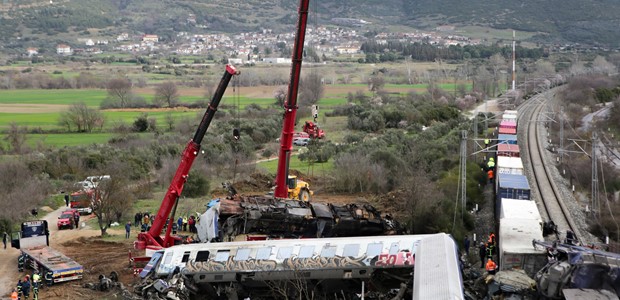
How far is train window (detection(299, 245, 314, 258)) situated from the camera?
2477 centimetres

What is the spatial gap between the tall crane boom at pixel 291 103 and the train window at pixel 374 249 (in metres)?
10.4

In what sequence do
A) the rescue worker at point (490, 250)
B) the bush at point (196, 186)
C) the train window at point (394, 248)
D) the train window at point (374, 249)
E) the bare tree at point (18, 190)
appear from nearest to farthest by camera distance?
the train window at point (394, 248), the train window at point (374, 249), the rescue worker at point (490, 250), the bare tree at point (18, 190), the bush at point (196, 186)

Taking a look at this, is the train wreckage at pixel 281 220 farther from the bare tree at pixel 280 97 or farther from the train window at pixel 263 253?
the bare tree at pixel 280 97

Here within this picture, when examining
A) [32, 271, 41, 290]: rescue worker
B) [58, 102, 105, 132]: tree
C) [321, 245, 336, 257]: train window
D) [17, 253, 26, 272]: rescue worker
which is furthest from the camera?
[58, 102, 105, 132]: tree

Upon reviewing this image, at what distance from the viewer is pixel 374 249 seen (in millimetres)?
24469

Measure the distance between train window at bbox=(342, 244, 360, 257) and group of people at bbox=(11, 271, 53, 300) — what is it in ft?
34.0

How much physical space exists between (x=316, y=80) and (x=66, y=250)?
3122 inches

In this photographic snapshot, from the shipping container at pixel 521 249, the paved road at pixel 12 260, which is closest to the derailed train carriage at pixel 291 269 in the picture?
the shipping container at pixel 521 249

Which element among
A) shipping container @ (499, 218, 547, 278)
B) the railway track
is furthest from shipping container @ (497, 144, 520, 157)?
shipping container @ (499, 218, 547, 278)

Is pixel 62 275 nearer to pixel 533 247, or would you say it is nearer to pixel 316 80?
pixel 533 247

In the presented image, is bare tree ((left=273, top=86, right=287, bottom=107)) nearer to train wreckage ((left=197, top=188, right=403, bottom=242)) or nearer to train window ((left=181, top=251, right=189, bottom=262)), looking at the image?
train wreckage ((left=197, top=188, right=403, bottom=242))

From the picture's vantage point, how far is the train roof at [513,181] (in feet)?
112

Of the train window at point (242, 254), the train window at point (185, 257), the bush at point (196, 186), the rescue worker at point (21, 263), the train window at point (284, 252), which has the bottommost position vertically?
the bush at point (196, 186)

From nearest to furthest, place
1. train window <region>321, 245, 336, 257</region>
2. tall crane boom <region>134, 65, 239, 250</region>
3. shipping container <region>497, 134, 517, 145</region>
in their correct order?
train window <region>321, 245, 336, 257</region>
tall crane boom <region>134, 65, 239, 250</region>
shipping container <region>497, 134, 517, 145</region>
